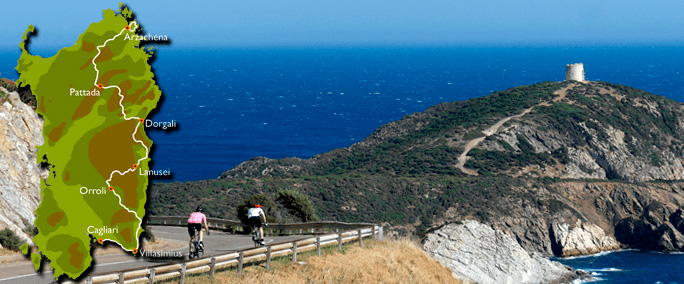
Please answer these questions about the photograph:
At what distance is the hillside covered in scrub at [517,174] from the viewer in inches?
3649

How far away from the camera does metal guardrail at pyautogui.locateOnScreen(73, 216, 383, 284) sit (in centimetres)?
2508

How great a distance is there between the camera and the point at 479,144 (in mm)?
121812

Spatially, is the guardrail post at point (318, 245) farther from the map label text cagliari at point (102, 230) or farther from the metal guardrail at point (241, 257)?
the map label text cagliari at point (102, 230)

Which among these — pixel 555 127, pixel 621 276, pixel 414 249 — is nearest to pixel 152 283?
pixel 414 249

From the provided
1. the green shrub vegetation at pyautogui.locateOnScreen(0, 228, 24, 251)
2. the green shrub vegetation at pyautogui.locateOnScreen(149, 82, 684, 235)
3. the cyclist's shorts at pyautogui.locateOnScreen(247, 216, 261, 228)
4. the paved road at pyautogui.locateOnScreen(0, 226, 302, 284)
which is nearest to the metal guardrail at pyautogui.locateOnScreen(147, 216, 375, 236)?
the paved road at pyautogui.locateOnScreen(0, 226, 302, 284)

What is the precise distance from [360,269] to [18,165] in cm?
1193

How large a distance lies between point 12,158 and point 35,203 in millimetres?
1633

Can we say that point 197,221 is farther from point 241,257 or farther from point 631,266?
point 631,266

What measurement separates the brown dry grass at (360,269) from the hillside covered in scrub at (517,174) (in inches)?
1702

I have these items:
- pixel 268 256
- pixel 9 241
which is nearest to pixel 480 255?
pixel 268 256

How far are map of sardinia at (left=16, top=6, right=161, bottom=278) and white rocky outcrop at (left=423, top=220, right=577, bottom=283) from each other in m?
25.2

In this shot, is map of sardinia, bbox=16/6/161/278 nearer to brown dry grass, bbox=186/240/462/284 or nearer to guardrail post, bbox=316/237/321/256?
brown dry grass, bbox=186/240/462/284

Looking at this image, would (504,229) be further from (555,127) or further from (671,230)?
(555,127)

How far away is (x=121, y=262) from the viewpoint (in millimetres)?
29953
